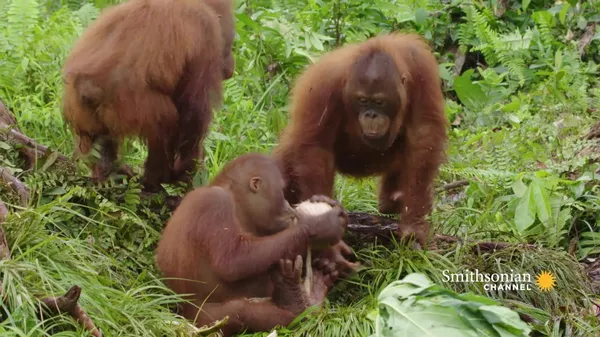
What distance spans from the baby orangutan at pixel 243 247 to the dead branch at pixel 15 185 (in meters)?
0.93

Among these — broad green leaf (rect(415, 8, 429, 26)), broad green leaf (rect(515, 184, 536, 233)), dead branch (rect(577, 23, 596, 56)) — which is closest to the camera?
broad green leaf (rect(515, 184, 536, 233))

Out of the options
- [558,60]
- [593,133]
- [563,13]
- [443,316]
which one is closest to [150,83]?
[443,316]

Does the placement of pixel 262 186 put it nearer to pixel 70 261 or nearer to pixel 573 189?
pixel 70 261

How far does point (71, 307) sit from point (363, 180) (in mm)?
3207

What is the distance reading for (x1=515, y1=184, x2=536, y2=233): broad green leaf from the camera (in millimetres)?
6062

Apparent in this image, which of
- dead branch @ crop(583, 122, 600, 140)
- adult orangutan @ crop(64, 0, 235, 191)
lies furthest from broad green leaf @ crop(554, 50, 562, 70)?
adult orangutan @ crop(64, 0, 235, 191)

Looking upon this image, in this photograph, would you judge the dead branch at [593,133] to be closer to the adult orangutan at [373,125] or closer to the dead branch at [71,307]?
the adult orangutan at [373,125]

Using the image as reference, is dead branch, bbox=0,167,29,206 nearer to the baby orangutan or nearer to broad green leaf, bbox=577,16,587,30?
the baby orangutan

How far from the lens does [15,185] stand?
5395 mm

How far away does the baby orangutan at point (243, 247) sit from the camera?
4.83 m

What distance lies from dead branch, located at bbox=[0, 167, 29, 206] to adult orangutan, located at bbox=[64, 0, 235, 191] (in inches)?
25.1

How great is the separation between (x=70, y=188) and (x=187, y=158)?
83 cm

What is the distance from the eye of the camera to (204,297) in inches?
194

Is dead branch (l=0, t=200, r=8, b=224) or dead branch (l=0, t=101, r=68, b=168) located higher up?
dead branch (l=0, t=200, r=8, b=224)
